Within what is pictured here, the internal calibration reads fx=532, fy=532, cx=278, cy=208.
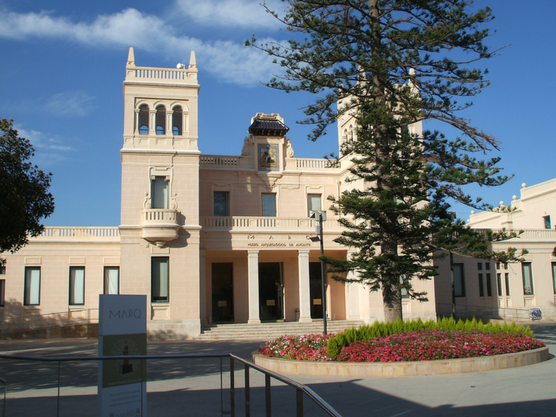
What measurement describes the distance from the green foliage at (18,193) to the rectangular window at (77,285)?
12.4 metres

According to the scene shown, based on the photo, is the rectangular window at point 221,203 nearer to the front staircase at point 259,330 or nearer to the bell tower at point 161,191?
the bell tower at point 161,191

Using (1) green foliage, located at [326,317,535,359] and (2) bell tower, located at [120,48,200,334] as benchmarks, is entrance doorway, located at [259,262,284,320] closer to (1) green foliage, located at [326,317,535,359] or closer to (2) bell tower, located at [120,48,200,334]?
(2) bell tower, located at [120,48,200,334]

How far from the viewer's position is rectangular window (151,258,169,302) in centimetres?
2844

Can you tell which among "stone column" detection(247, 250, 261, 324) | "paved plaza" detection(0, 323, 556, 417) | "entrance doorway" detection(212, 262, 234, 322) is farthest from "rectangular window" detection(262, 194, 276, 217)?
"paved plaza" detection(0, 323, 556, 417)

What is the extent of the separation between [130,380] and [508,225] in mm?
38618

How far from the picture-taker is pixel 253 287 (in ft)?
97.7

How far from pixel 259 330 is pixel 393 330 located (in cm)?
1326

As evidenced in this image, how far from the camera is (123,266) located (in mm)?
27984

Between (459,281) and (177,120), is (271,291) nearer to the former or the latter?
(177,120)

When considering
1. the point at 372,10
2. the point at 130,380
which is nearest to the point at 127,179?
the point at 372,10

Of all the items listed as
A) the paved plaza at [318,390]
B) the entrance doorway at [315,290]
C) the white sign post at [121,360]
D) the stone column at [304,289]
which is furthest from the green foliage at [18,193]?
the entrance doorway at [315,290]

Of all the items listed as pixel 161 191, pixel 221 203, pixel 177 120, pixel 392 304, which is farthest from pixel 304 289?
pixel 177 120

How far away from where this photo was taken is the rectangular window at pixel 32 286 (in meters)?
31.4

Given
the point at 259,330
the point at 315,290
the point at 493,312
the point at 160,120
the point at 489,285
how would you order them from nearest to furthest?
1. the point at 259,330
2. the point at 160,120
3. the point at 315,290
4. the point at 493,312
5. the point at 489,285
